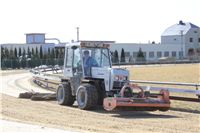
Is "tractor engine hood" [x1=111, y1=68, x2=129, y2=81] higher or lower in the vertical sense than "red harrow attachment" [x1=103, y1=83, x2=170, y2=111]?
higher

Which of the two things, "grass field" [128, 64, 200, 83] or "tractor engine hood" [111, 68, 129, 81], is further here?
"grass field" [128, 64, 200, 83]

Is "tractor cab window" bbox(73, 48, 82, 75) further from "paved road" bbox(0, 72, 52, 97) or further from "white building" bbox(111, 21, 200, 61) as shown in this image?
"white building" bbox(111, 21, 200, 61)

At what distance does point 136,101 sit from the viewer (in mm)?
16312

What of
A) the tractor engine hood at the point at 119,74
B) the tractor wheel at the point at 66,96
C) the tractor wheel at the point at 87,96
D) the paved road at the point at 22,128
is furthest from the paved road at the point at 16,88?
the paved road at the point at 22,128

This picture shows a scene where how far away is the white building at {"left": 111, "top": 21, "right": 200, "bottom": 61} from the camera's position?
125m

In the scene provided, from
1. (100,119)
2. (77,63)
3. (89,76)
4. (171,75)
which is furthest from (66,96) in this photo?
(171,75)

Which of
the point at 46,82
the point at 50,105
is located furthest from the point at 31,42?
the point at 50,105

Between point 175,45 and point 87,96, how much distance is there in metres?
116

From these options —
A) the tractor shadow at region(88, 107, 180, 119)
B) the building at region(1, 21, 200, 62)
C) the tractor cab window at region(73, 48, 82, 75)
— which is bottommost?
the tractor shadow at region(88, 107, 180, 119)

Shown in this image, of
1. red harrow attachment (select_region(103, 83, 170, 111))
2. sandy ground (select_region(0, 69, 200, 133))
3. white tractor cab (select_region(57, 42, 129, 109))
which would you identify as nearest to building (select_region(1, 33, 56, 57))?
white tractor cab (select_region(57, 42, 129, 109))

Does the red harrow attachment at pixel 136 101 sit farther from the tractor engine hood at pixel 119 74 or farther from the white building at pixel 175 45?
the white building at pixel 175 45

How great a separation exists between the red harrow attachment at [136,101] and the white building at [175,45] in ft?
347

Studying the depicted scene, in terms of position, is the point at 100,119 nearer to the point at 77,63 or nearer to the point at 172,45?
the point at 77,63

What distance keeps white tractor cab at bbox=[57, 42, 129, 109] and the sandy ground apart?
1.82 ft
